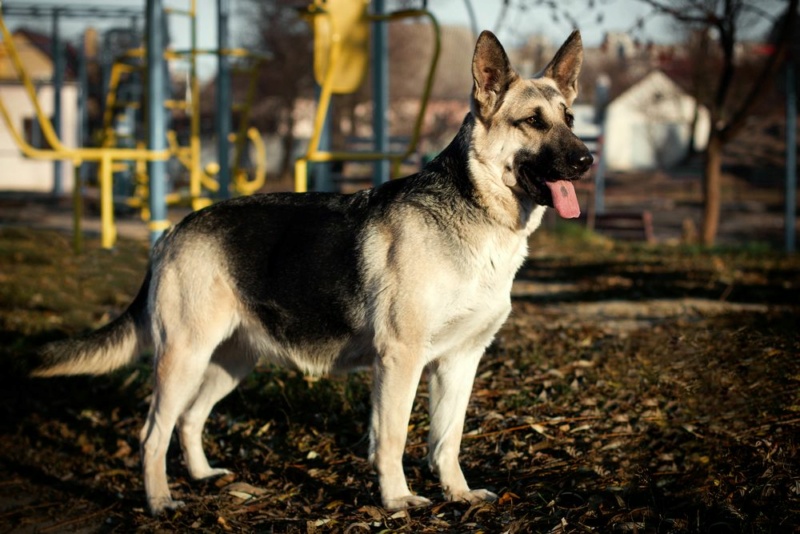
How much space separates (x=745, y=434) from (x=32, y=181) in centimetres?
3397

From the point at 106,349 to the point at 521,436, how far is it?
7.64 feet

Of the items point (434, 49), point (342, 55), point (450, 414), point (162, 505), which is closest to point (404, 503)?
point (450, 414)

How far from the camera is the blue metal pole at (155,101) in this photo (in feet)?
30.0

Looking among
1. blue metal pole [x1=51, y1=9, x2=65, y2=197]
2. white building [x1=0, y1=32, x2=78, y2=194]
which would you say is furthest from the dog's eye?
white building [x1=0, y1=32, x2=78, y2=194]

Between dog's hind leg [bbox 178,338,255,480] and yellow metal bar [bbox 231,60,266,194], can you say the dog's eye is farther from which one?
yellow metal bar [bbox 231,60,266,194]

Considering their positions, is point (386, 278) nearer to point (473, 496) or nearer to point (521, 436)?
point (473, 496)

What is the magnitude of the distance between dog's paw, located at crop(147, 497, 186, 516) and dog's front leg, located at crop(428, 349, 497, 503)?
4.33 ft

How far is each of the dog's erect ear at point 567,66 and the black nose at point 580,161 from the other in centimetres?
67

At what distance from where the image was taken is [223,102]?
1257 cm

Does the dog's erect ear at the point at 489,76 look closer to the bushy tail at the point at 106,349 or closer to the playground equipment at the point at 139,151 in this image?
the bushy tail at the point at 106,349

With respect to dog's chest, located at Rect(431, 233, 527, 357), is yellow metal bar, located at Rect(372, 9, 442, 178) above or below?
above

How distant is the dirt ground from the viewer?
4.07 meters

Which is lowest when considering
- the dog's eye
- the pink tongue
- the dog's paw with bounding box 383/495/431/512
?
the dog's paw with bounding box 383/495/431/512

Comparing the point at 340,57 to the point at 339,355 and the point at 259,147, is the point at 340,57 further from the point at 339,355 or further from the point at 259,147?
the point at 259,147
